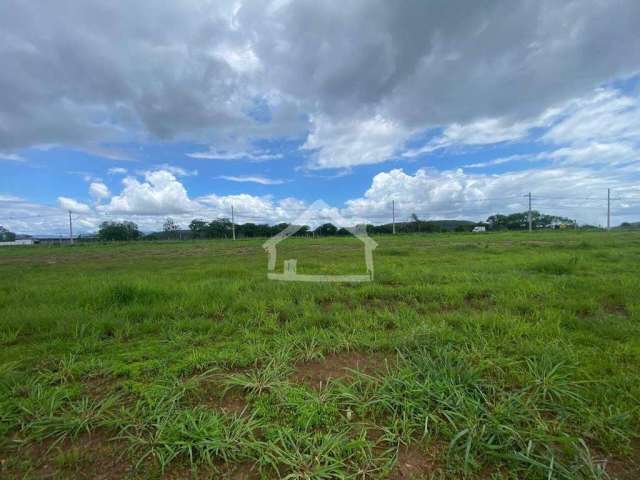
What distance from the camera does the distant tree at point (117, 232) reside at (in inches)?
2271

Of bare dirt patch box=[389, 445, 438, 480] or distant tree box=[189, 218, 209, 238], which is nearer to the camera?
bare dirt patch box=[389, 445, 438, 480]

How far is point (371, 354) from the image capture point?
2.69m

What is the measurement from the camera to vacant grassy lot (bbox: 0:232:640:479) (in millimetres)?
1521

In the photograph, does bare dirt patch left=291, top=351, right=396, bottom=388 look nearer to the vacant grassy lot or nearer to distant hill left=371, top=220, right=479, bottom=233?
the vacant grassy lot

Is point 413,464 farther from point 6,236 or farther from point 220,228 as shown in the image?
point 6,236

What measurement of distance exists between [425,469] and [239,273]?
6.24 meters

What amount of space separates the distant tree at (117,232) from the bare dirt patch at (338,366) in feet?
228

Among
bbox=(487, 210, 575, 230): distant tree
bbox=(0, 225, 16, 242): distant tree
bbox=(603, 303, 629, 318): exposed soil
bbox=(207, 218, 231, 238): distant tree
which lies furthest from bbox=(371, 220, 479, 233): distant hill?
bbox=(0, 225, 16, 242): distant tree

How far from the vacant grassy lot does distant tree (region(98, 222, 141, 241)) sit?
2610 inches

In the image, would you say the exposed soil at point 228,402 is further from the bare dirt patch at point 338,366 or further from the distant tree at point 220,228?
the distant tree at point 220,228

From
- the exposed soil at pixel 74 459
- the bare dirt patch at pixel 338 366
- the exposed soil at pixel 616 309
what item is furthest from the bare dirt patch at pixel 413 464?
the exposed soil at pixel 616 309

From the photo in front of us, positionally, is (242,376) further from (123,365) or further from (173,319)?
(173,319)

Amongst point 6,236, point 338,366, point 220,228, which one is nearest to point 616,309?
point 338,366

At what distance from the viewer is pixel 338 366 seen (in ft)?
8.18
